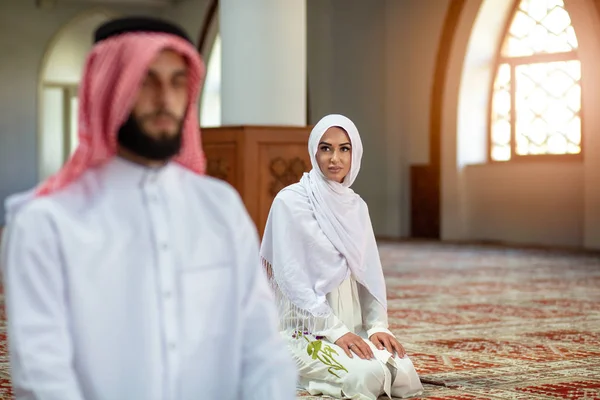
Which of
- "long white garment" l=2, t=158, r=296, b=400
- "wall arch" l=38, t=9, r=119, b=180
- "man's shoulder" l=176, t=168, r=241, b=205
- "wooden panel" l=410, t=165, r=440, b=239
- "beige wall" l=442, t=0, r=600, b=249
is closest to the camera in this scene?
"long white garment" l=2, t=158, r=296, b=400

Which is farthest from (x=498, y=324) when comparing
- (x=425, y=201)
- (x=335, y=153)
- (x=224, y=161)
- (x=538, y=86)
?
(x=425, y=201)

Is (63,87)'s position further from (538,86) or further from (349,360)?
(349,360)

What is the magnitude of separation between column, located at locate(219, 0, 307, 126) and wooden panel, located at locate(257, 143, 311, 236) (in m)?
0.18

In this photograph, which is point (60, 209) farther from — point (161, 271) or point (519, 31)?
point (519, 31)

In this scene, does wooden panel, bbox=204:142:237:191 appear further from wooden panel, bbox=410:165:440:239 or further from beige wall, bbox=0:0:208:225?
beige wall, bbox=0:0:208:225

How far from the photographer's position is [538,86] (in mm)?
10250

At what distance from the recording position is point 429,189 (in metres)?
11.4

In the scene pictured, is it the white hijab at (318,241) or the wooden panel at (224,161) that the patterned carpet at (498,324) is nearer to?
the white hijab at (318,241)

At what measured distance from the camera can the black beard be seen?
4.65 feet

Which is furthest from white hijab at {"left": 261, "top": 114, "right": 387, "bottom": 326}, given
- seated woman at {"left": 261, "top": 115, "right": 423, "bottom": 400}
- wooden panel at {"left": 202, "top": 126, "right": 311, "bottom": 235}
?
wooden panel at {"left": 202, "top": 126, "right": 311, "bottom": 235}

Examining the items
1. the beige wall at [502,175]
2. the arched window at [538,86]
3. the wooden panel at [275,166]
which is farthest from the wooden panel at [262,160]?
the arched window at [538,86]

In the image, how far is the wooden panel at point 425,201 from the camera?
1131 cm

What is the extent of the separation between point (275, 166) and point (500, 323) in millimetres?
2008

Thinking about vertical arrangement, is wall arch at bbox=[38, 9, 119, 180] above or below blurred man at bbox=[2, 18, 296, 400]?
above
